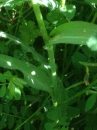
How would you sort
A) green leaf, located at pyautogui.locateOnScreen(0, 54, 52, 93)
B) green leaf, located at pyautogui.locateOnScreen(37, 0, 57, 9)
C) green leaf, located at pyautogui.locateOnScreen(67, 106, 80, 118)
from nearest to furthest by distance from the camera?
1. green leaf, located at pyautogui.locateOnScreen(37, 0, 57, 9)
2. green leaf, located at pyautogui.locateOnScreen(0, 54, 52, 93)
3. green leaf, located at pyautogui.locateOnScreen(67, 106, 80, 118)

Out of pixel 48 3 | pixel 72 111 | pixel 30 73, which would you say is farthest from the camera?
pixel 72 111

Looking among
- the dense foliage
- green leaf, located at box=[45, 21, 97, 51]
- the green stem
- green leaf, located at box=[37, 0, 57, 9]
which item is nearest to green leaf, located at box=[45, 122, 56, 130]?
the dense foliage

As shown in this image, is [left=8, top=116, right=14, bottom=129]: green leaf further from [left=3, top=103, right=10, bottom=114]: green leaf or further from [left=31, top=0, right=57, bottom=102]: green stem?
[left=31, top=0, right=57, bottom=102]: green stem

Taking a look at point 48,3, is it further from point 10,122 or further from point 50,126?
point 10,122

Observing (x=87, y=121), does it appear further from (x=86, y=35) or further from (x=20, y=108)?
(x=86, y=35)

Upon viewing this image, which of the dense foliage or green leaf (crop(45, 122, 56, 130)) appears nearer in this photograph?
the dense foliage

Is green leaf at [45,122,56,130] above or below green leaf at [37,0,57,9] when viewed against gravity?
below

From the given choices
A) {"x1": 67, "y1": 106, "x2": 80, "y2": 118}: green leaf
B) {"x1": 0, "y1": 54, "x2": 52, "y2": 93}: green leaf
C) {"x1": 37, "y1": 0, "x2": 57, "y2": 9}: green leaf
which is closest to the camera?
{"x1": 37, "y1": 0, "x2": 57, "y2": 9}: green leaf

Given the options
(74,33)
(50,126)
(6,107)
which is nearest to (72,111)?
(50,126)
